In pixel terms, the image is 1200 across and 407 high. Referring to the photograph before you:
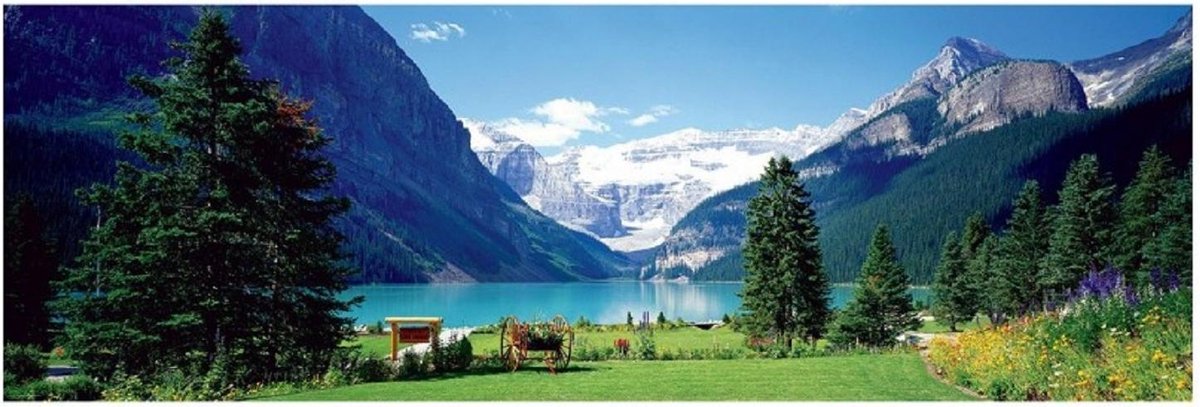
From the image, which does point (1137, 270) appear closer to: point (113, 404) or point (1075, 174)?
point (1075, 174)

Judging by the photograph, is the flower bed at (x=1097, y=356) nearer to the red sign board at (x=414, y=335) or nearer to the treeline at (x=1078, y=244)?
the red sign board at (x=414, y=335)

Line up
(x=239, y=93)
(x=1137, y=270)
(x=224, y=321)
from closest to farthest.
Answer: (x=224, y=321) < (x=239, y=93) < (x=1137, y=270)

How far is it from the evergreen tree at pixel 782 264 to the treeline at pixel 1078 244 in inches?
357

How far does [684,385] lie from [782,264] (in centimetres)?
1594

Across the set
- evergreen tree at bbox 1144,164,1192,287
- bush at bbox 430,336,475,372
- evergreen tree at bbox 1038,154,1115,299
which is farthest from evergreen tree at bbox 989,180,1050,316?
bush at bbox 430,336,475,372

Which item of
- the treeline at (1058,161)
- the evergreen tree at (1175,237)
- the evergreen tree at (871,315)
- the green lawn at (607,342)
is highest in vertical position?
the treeline at (1058,161)

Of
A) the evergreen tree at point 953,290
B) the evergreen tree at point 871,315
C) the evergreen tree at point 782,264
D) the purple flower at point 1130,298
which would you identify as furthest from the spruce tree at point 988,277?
the purple flower at point 1130,298

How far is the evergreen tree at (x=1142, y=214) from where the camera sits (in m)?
34.4

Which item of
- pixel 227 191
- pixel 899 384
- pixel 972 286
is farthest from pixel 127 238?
pixel 972 286

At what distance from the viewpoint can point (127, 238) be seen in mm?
15188

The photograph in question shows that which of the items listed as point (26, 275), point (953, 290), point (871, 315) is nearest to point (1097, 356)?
point (871, 315)

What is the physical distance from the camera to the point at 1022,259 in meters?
41.5

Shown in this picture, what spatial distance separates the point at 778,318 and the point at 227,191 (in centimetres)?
2071

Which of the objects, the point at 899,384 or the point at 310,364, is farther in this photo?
the point at 310,364
